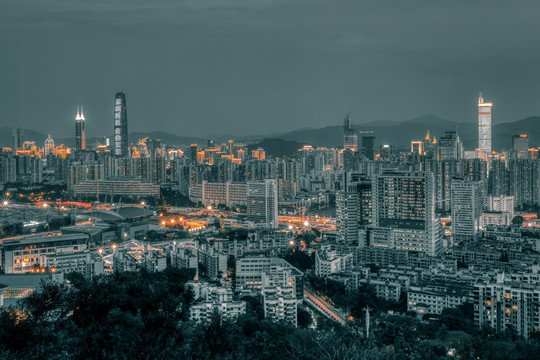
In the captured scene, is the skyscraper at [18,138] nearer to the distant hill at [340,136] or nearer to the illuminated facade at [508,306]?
the distant hill at [340,136]

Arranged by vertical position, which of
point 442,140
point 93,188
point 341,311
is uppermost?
point 442,140

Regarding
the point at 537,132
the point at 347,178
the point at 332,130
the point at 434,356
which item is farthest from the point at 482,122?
the point at 434,356

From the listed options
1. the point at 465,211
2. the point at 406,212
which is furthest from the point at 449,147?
the point at 406,212

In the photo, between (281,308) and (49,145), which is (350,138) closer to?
(49,145)

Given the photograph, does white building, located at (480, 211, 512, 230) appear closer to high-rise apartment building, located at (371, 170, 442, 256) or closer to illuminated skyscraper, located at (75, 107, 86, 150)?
high-rise apartment building, located at (371, 170, 442, 256)

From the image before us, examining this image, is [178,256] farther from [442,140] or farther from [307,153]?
[307,153]

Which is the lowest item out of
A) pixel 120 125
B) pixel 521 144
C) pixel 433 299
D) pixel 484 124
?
pixel 433 299

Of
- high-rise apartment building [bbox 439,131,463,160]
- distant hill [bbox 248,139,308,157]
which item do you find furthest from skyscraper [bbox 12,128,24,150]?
high-rise apartment building [bbox 439,131,463,160]
